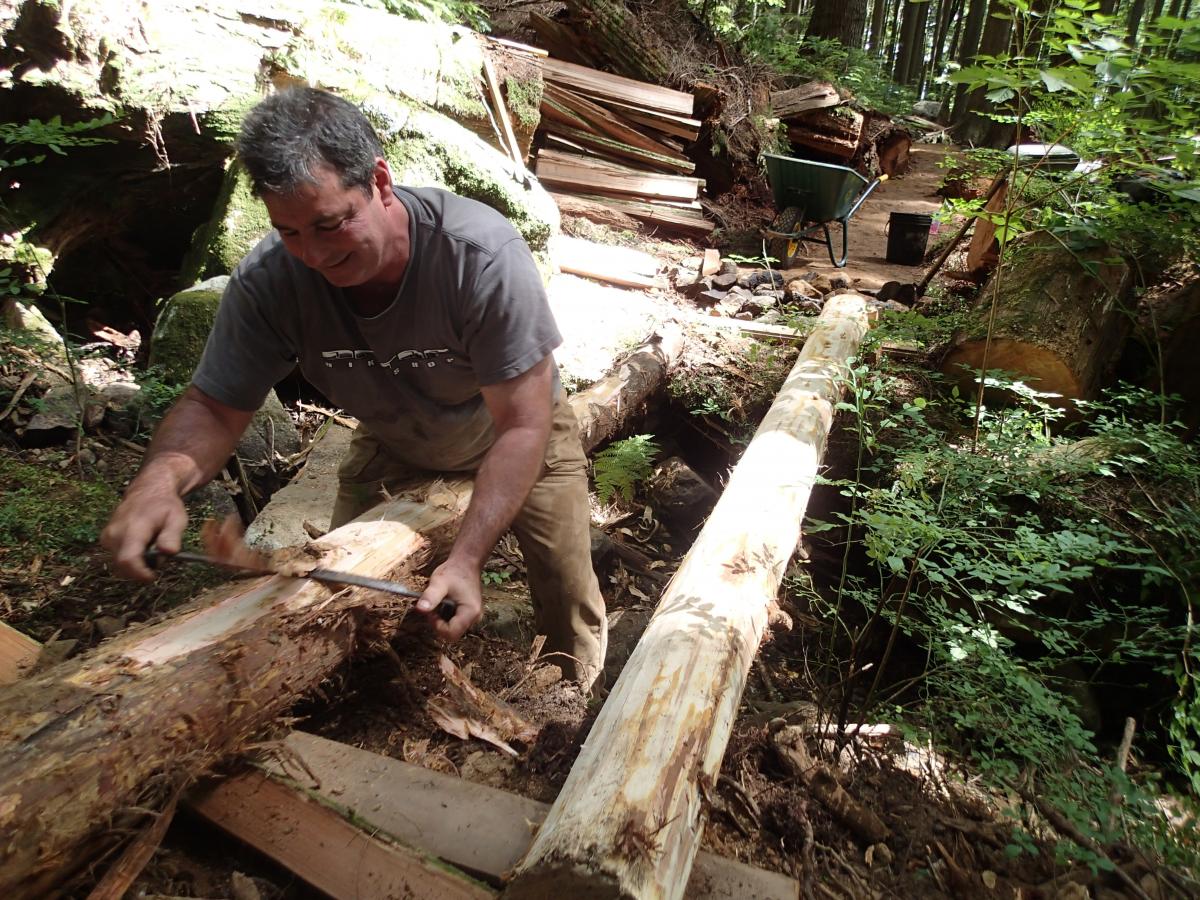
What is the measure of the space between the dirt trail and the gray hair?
672cm

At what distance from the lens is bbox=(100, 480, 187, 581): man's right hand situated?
5.85ft

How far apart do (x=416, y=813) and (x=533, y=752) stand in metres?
0.48

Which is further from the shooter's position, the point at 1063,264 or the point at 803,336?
the point at 803,336

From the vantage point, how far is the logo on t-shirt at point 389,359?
2.35m

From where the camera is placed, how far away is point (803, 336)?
5098 mm

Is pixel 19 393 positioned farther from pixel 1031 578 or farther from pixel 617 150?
pixel 617 150

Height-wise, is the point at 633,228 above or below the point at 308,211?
below

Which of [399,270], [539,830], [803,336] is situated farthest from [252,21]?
[539,830]

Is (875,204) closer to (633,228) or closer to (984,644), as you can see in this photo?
(633,228)

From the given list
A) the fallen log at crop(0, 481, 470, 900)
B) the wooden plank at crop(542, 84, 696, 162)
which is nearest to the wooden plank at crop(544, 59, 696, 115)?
the wooden plank at crop(542, 84, 696, 162)

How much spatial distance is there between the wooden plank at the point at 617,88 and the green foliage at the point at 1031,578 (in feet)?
17.4

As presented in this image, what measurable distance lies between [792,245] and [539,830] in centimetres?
749

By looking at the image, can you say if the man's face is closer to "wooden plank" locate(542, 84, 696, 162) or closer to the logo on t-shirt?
the logo on t-shirt

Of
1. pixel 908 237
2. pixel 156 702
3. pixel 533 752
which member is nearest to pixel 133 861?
pixel 156 702
